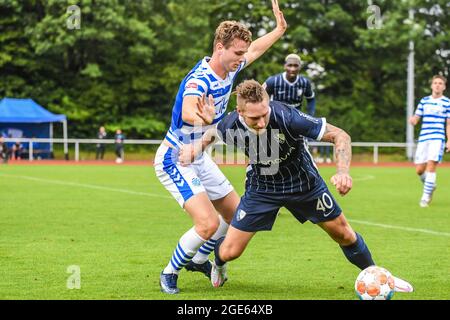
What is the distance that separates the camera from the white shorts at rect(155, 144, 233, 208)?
7191 millimetres

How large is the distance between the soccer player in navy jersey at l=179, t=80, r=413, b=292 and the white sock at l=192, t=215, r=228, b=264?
0.42 m

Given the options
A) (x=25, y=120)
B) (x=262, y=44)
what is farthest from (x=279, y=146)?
(x=25, y=120)

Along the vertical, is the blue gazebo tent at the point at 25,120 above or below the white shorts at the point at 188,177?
below

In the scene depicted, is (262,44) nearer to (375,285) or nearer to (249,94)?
(249,94)

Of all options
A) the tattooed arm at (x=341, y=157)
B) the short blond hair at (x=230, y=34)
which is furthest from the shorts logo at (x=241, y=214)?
the short blond hair at (x=230, y=34)

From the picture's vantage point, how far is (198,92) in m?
6.83

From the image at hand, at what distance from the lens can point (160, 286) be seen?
7.20 m

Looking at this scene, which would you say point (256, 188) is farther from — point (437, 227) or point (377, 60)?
point (377, 60)

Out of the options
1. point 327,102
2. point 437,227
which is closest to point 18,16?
point 327,102

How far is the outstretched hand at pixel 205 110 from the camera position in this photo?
21.7 feet

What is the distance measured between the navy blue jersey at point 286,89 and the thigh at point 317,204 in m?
5.87

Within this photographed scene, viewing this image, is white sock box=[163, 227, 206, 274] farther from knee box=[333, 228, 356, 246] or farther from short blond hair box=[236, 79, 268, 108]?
short blond hair box=[236, 79, 268, 108]

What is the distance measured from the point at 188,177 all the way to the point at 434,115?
9.01 m

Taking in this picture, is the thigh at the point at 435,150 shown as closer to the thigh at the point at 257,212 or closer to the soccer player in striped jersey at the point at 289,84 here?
the soccer player in striped jersey at the point at 289,84
